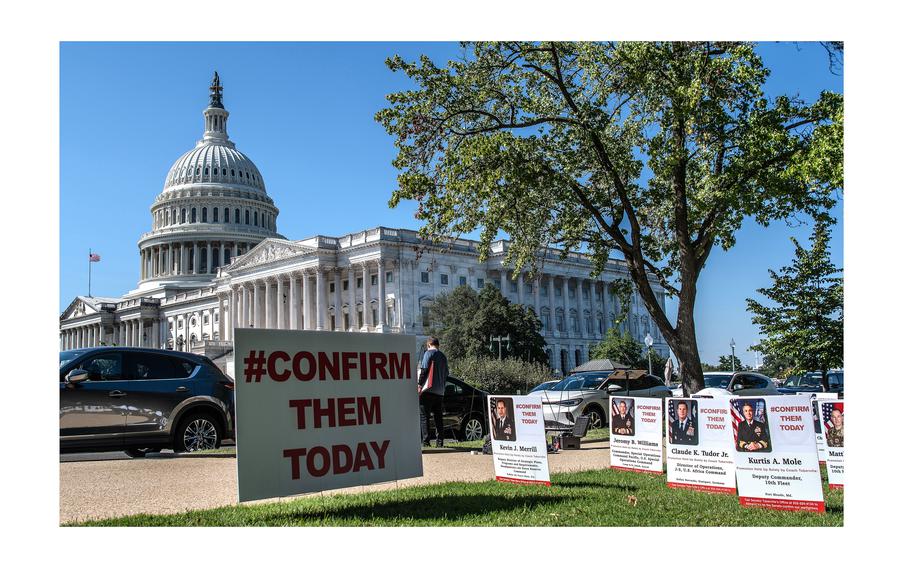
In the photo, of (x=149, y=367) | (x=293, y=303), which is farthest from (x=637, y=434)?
(x=293, y=303)

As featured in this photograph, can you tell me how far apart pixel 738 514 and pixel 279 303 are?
103 meters

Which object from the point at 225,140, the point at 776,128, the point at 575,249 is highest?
the point at 225,140

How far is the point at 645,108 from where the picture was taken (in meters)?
19.3

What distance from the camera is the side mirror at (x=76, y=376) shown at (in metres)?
13.3

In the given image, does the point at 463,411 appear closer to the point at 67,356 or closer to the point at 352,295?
the point at 67,356

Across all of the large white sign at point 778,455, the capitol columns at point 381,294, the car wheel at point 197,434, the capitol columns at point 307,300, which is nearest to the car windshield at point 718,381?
the car wheel at point 197,434

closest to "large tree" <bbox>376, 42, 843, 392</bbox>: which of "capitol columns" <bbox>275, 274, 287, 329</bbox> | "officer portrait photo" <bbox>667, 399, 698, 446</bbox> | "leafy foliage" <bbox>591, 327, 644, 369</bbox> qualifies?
"officer portrait photo" <bbox>667, 399, 698, 446</bbox>

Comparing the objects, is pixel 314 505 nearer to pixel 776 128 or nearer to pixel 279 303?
pixel 776 128

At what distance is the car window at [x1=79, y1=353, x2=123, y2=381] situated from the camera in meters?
13.9

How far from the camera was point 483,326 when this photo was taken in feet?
259

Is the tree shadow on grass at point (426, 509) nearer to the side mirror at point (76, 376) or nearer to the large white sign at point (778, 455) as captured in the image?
the large white sign at point (778, 455)

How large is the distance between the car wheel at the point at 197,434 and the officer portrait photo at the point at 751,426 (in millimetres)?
9108

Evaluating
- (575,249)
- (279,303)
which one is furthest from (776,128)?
(279,303)

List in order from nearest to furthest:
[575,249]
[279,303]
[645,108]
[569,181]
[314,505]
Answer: [314,505] → [645,108] → [569,181] → [575,249] → [279,303]
